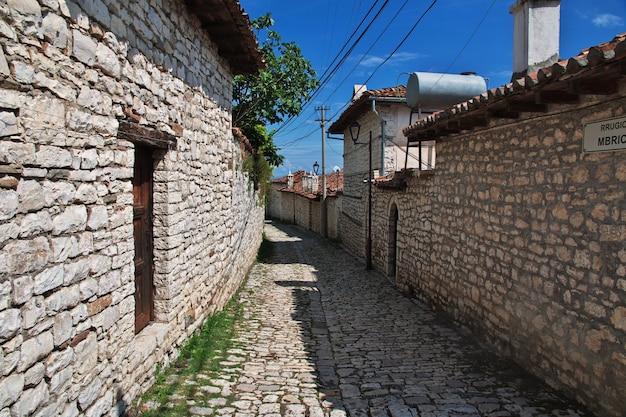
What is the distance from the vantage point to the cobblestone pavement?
4.19 m

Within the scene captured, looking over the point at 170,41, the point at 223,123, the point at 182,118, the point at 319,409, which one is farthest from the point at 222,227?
the point at 319,409

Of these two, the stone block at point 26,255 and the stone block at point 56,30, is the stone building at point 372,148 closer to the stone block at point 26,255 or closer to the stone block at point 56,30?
the stone block at point 56,30

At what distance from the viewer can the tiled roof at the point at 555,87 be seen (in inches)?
137

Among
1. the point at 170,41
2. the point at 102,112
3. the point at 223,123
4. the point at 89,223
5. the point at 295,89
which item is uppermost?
the point at 295,89

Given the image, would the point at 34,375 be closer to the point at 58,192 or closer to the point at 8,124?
the point at 58,192

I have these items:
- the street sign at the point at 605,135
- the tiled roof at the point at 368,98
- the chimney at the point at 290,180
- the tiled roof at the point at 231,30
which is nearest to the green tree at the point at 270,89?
the tiled roof at the point at 368,98

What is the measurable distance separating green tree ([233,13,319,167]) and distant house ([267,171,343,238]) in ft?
20.5

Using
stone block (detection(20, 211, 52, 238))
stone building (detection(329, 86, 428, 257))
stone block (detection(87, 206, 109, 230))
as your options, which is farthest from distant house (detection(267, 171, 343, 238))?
stone block (detection(20, 211, 52, 238))

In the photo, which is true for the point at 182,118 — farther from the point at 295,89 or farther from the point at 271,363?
the point at 295,89

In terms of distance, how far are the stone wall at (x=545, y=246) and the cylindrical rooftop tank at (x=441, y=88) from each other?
2.19m

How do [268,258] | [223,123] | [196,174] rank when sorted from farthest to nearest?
1. [268,258]
2. [223,123]
3. [196,174]

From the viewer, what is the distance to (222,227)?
7.44 metres

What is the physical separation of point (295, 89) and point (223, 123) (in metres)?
8.21

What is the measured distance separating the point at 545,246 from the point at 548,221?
0.27m
